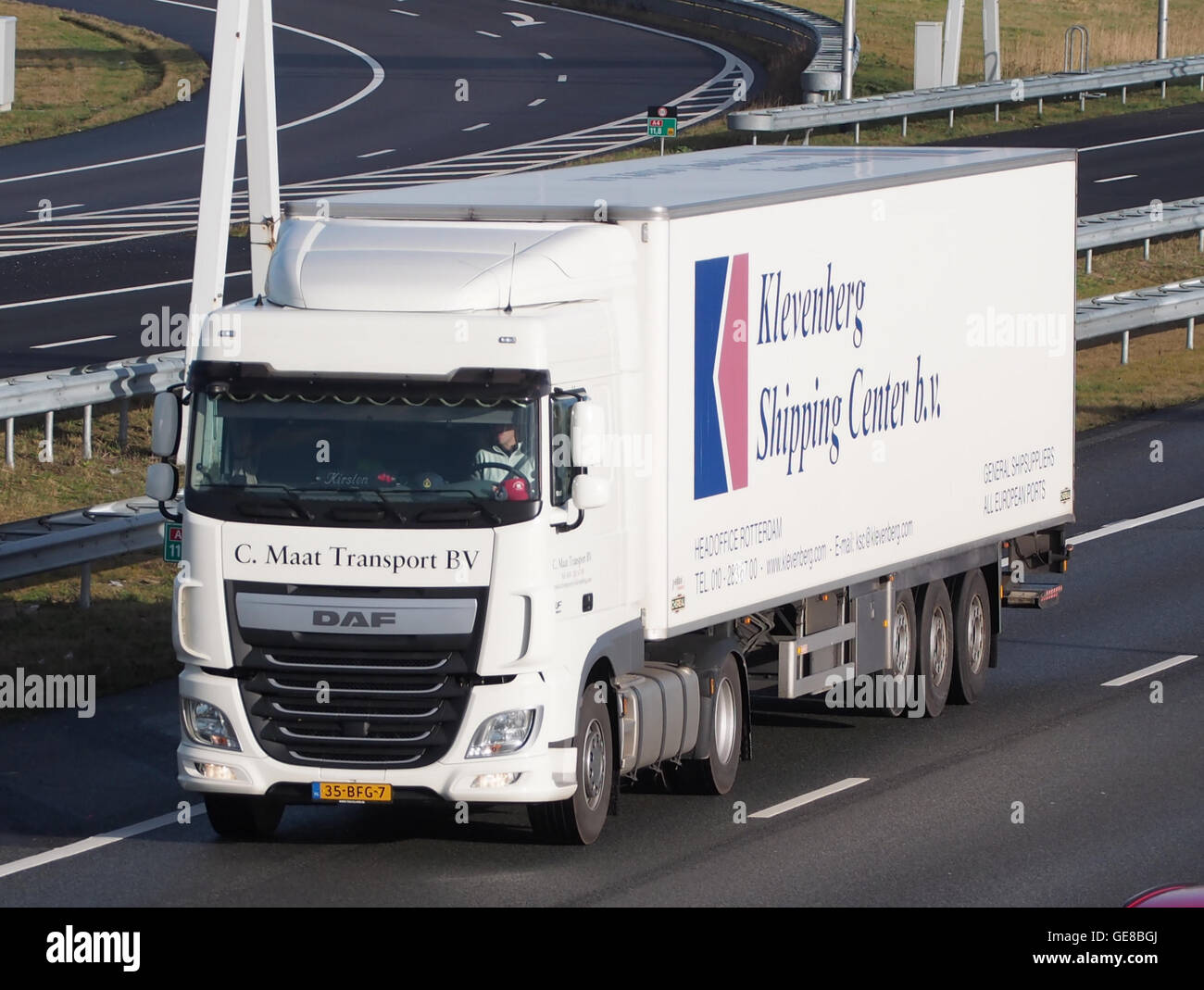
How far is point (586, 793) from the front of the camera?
1250 centimetres

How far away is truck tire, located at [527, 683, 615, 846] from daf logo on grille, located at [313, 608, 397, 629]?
3.84 feet

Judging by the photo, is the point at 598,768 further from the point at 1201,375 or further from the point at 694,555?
the point at 1201,375

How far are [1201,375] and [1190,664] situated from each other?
14.1 metres

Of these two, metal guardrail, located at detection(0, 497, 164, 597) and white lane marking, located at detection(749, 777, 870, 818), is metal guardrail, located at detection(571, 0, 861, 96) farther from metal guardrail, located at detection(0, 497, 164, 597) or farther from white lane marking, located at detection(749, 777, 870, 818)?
white lane marking, located at detection(749, 777, 870, 818)

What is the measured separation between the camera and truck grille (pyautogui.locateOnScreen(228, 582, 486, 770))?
11883 millimetres

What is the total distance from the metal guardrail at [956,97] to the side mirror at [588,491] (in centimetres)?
2790

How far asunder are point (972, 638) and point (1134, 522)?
249 inches

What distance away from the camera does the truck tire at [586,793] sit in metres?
12.3

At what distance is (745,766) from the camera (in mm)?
14711
